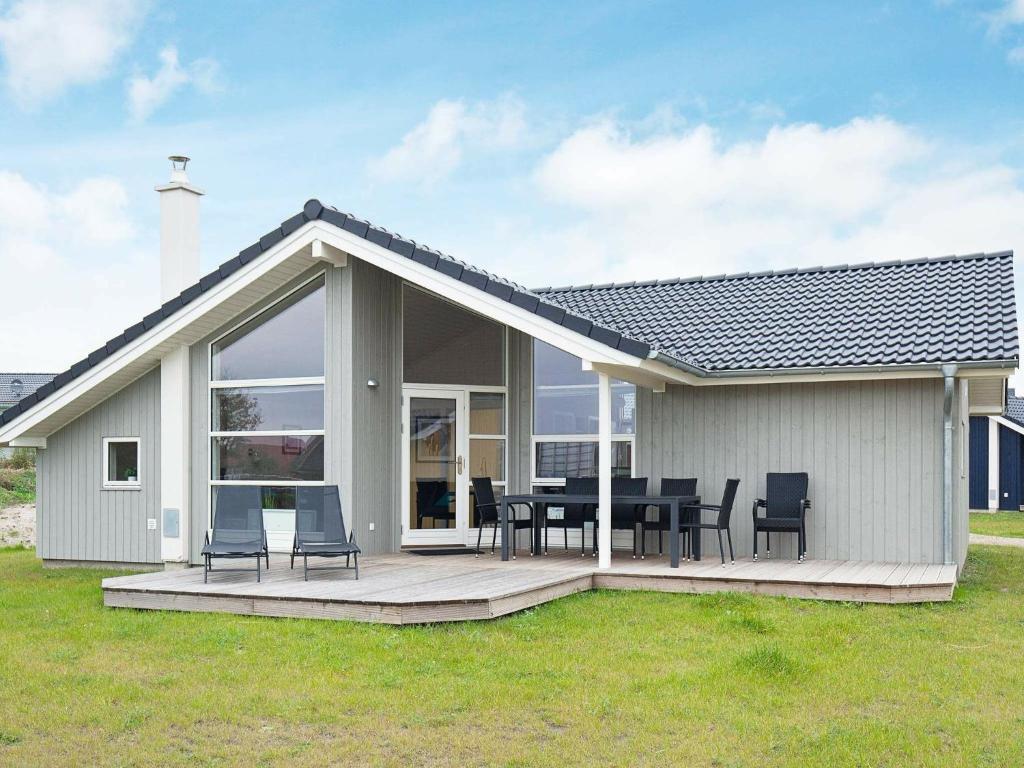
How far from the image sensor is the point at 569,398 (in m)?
12.7

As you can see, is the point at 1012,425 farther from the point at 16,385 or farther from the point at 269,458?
the point at 16,385

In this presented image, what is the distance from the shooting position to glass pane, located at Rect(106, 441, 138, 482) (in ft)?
41.9

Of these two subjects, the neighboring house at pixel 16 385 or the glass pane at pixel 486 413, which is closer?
the glass pane at pixel 486 413

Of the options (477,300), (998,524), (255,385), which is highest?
(477,300)

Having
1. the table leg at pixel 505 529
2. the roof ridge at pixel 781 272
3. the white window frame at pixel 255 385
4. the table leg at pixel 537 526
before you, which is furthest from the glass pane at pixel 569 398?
the white window frame at pixel 255 385

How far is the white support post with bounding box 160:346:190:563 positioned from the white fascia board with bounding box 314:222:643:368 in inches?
101

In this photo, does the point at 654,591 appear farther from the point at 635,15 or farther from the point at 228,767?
the point at 635,15

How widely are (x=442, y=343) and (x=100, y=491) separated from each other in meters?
4.55

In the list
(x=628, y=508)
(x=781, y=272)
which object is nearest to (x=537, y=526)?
(x=628, y=508)

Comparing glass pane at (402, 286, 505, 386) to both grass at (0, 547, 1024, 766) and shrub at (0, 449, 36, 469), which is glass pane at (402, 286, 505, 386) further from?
shrub at (0, 449, 36, 469)

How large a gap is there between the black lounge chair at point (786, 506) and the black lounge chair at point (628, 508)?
124 centimetres

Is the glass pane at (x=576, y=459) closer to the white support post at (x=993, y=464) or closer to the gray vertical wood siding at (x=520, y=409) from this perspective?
the gray vertical wood siding at (x=520, y=409)

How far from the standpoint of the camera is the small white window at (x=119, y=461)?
12.8 m

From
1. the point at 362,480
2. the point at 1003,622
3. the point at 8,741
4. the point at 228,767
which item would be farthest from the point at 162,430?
the point at 1003,622
